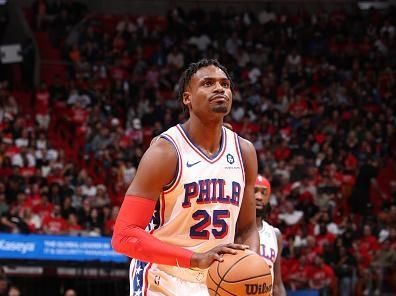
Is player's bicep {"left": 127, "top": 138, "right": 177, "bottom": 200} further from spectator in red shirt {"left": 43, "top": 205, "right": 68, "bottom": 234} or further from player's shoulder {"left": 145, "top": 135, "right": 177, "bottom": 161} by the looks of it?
spectator in red shirt {"left": 43, "top": 205, "right": 68, "bottom": 234}

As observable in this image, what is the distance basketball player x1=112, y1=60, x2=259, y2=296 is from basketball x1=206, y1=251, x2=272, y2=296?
0.21 m

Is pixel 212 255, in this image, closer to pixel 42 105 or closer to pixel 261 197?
pixel 261 197

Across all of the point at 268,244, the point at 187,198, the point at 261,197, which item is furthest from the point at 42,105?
the point at 187,198

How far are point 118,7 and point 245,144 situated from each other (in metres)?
20.7

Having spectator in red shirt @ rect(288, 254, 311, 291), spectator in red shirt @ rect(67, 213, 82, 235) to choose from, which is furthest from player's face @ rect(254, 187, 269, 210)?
spectator in red shirt @ rect(67, 213, 82, 235)

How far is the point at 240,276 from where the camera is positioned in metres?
4.27

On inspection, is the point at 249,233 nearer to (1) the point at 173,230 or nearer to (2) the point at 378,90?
(1) the point at 173,230

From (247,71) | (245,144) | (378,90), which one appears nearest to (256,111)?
(247,71)

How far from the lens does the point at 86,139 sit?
18562 millimetres

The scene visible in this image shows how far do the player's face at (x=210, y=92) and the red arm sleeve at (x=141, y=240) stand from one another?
23.7 inches

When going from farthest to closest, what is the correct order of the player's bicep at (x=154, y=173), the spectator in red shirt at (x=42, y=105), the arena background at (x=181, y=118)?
1. the spectator in red shirt at (x=42, y=105)
2. the arena background at (x=181, y=118)
3. the player's bicep at (x=154, y=173)

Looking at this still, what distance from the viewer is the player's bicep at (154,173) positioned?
470 centimetres

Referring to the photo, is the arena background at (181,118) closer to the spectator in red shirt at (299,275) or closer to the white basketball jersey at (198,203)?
the spectator in red shirt at (299,275)

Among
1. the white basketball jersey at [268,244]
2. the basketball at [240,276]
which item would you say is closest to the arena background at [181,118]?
the white basketball jersey at [268,244]
